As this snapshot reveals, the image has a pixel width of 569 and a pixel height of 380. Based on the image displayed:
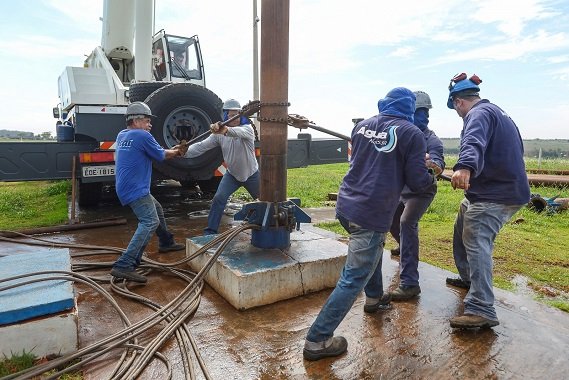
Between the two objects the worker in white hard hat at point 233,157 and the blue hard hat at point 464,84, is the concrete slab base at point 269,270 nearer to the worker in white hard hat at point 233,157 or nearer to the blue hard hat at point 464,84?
the worker in white hard hat at point 233,157

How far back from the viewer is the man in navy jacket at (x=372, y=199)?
2.56 meters

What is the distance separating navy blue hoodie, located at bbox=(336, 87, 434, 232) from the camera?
257 cm

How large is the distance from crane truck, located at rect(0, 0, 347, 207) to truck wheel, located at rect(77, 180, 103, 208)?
0.02 meters

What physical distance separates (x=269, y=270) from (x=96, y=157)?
11.9 ft

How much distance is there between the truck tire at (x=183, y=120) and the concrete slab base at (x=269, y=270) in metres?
2.06

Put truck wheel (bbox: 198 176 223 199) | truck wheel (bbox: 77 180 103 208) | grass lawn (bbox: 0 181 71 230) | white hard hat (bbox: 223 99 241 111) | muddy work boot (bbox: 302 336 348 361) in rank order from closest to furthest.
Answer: muddy work boot (bbox: 302 336 348 361) → white hard hat (bbox: 223 99 241 111) → grass lawn (bbox: 0 181 71 230) → truck wheel (bbox: 77 180 103 208) → truck wheel (bbox: 198 176 223 199)

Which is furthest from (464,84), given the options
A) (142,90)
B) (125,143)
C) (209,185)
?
(209,185)

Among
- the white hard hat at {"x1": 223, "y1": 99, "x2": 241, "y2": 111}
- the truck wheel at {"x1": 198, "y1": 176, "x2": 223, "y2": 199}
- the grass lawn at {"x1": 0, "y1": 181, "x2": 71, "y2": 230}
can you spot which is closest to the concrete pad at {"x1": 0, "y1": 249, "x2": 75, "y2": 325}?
the white hard hat at {"x1": 223, "y1": 99, "x2": 241, "y2": 111}

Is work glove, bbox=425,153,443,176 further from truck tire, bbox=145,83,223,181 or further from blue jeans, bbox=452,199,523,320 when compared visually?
truck tire, bbox=145,83,223,181

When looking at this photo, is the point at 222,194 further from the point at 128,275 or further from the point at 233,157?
the point at 128,275

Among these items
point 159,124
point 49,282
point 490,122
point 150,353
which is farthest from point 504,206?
point 159,124

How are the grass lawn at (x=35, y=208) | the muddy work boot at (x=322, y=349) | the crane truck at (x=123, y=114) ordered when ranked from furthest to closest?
1. the grass lawn at (x=35, y=208)
2. the crane truck at (x=123, y=114)
3. the muddy work boot at (x=322, y=349)

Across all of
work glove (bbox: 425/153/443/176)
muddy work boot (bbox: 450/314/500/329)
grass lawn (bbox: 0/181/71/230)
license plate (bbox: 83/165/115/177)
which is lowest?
muddy work boot (bbox: 450/314/500/329)

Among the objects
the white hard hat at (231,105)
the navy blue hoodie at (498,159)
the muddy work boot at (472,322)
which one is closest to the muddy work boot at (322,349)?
the muddy work boot at (472,322)
